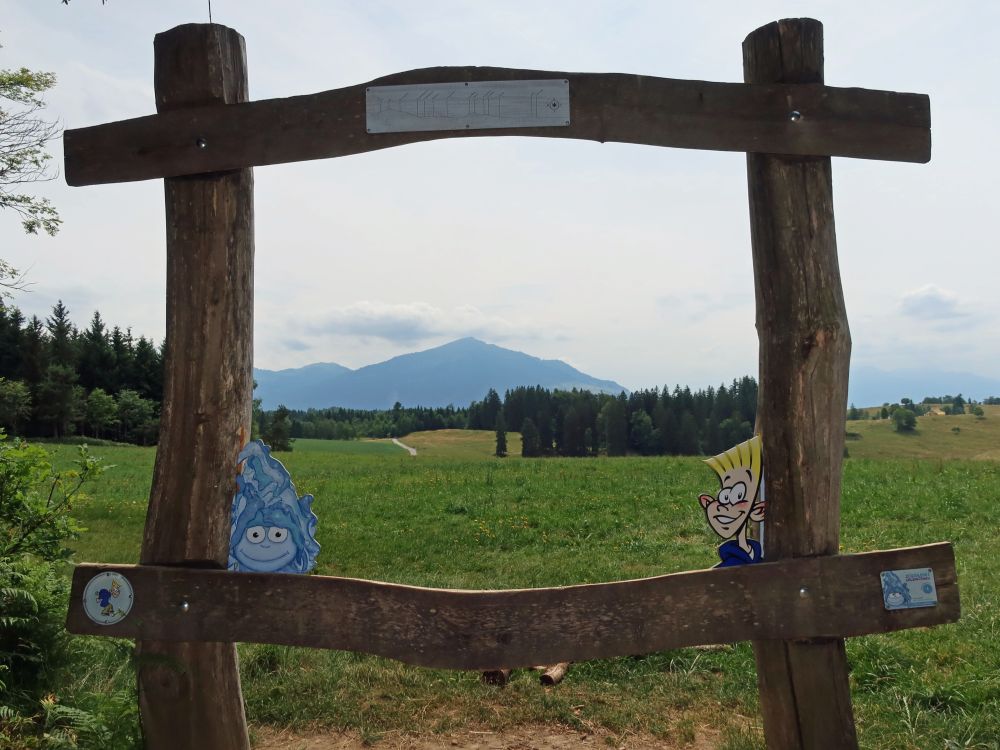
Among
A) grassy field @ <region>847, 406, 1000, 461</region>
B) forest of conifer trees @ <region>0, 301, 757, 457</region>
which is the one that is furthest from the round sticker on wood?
grassy field @ <region>847, 406, 1000, 461</region>

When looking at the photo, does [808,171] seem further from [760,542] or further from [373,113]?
[373,113]

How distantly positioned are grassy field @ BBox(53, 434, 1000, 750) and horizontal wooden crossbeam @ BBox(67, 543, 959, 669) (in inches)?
46.7

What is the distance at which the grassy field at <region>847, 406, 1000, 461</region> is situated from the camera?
3295 inches

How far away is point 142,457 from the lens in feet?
111

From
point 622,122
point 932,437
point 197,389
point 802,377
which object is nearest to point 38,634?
point 197,389

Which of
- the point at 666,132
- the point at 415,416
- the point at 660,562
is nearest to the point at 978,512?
the point at 660,562

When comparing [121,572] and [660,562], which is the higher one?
[121,572]

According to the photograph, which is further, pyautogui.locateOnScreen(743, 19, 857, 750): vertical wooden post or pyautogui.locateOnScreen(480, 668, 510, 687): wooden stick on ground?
pyautogui.locateOnScreen(480, 668, 510, 687): wooden stick on ground

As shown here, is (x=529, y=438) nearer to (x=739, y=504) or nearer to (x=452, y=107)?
(x=739, y=504)

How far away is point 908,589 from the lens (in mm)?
3838

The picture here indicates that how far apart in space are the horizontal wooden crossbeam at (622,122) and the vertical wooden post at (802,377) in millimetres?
108

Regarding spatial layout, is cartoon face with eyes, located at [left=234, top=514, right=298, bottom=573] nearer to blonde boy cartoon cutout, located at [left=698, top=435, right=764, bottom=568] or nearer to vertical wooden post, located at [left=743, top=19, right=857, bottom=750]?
blonde boy cartoon cutout, located at [left=698, top=435, right=764, bottom=568]

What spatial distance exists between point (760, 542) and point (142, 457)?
3484 cm

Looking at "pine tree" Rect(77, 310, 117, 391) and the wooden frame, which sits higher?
"pine tree" Rect(77, 310, 117, 391)
